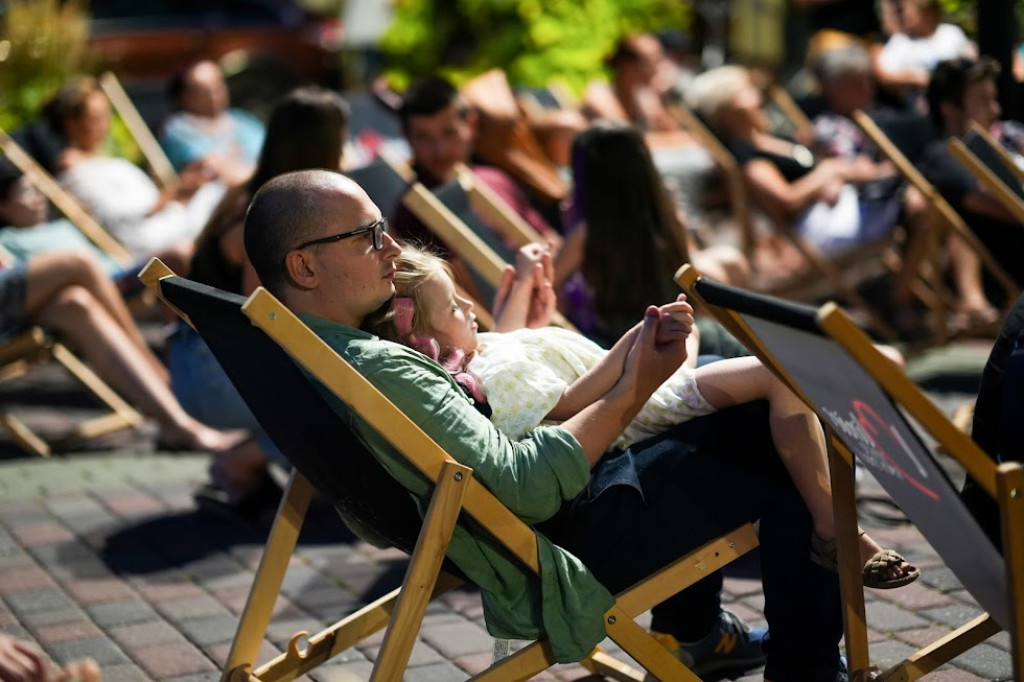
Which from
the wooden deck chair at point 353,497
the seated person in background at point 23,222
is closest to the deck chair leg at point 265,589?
the wooden deck chair at point 353,497

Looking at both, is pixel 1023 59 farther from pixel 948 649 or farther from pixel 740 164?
pixel 948 649

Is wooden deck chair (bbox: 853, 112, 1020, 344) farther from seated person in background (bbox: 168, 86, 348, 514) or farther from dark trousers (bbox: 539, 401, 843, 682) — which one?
dark trousers (bbox: 539, 401, 843, 682)

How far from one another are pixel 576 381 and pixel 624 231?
4.22ft

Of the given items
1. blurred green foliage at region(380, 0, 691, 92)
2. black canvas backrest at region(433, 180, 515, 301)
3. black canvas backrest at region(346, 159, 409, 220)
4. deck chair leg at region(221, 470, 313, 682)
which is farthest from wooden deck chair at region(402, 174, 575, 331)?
blurred green foliage at region(380, 0, 691, 92)

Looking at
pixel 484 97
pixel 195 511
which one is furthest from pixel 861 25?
pixel 195 511

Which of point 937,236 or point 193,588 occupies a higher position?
point 937,236

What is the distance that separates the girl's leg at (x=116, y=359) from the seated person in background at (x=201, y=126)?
2.34 meters

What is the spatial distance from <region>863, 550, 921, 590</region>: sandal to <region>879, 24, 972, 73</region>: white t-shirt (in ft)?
21.3

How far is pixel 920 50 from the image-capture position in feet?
29.2

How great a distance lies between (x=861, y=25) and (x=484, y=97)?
7.36 meters

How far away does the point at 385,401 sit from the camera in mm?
2535

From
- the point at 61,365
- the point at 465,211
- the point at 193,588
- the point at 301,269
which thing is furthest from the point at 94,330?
the point at 301,269

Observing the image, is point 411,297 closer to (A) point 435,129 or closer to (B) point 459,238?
(B) point 459,238

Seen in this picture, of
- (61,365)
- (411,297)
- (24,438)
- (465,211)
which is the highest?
(411,297)
